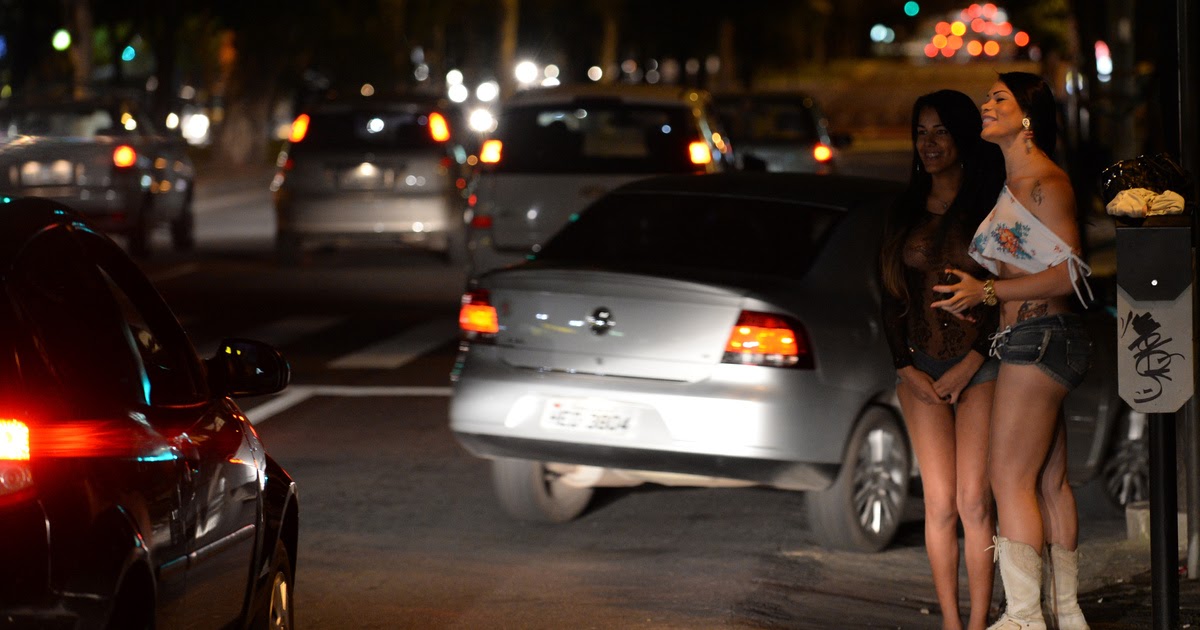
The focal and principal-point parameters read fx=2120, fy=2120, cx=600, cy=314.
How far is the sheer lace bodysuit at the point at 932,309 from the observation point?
6.14 m

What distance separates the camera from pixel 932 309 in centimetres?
620

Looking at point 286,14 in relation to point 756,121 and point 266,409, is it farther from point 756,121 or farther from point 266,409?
point 266,409

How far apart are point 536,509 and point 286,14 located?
44.3 meters

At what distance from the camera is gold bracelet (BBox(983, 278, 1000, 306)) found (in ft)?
19.4

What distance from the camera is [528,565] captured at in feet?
26.2

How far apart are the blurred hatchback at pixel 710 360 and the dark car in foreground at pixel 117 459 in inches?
98.0

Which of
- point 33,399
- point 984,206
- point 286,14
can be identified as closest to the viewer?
point 33,399

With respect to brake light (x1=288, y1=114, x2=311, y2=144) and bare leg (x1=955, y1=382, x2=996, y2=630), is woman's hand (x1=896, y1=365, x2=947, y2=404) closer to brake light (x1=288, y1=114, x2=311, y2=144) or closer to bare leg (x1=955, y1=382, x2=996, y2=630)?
bare leg (x1=955, y1=382, x2=996, y2=630)

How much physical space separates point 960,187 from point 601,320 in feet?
6.80

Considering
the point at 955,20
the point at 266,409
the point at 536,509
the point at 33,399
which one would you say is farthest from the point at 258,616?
the point at 955,20

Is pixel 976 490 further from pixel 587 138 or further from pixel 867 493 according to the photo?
pixel 587 138

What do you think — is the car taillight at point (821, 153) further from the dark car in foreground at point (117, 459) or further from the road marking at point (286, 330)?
the dark car in foreground at point (117, 459)

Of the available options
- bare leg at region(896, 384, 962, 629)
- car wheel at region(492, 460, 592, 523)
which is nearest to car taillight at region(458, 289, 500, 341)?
car wheel at region(492, 460, 592, 523)

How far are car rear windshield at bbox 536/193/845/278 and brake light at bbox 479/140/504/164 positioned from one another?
6.11 metres
